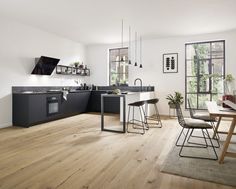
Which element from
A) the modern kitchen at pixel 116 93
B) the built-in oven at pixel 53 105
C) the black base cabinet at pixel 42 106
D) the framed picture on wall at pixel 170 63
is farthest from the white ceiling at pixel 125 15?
the built-in oven at pixel 53 105

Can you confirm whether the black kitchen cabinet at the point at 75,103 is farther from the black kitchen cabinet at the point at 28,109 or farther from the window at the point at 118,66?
the window at the point at 118,66

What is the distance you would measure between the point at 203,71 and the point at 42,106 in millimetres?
5127

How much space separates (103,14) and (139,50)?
9.28ft

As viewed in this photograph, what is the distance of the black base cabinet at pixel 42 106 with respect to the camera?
4.71m

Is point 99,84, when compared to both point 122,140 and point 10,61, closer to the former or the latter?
point 10,61

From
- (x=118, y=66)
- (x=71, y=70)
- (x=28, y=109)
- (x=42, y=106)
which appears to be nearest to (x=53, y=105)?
(x=42, y=106)

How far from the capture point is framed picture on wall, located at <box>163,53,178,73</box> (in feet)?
21.3

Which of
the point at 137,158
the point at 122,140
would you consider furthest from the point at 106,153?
the point at 122,140

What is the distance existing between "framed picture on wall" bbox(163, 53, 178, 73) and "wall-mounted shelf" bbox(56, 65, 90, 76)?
3096 mm

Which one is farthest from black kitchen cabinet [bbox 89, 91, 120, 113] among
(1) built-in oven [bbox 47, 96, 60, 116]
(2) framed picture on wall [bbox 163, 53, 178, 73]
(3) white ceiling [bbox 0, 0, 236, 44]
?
(3) white ceiling [bbox 0, 0, 236, 44]

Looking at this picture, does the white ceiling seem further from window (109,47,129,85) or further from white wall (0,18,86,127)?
window (109,47,129,85)

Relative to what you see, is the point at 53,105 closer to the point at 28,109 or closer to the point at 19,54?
the point at 28,109

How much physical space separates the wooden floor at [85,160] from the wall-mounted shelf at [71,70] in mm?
2631

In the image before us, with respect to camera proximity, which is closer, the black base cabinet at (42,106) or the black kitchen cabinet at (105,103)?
the black base cabinet at (42,106)
